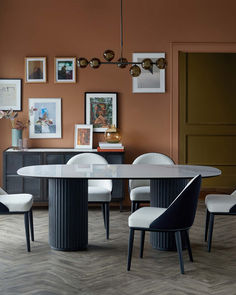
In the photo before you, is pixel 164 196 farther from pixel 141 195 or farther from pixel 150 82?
pixel 150 82

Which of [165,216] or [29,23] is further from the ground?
[29,23]

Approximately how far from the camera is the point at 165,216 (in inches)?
152

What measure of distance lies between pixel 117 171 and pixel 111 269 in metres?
0.98

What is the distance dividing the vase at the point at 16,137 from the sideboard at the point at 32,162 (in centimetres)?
15

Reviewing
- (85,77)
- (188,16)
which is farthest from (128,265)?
(188,16)

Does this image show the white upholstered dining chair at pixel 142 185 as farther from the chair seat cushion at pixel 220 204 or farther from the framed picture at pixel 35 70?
the framed picture at pixel 35 70

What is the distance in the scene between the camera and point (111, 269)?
404cm

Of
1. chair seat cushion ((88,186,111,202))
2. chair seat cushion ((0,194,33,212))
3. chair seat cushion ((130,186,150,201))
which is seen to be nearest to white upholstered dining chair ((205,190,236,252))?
chair seat cushion ((130,186,150,201))

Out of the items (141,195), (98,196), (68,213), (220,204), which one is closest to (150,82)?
(141,195)

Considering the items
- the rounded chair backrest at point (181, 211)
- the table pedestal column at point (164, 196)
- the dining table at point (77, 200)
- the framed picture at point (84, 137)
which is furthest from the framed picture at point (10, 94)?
the rounded chair backrest at point (181, 211)

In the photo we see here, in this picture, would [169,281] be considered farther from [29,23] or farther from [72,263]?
[29,23]

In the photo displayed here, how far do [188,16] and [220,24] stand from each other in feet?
1.45

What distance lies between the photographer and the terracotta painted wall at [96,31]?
22.0ft

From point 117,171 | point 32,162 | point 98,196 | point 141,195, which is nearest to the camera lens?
point 117,171
